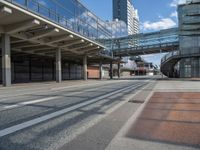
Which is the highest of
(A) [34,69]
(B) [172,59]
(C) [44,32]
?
(C) [44,32]

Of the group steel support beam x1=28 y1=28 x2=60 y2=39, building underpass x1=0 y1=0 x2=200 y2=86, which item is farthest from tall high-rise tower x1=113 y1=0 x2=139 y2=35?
steel support beam x1=28 y1=28 x2=60 y2=39

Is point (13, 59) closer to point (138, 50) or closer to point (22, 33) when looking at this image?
point (22, 33)

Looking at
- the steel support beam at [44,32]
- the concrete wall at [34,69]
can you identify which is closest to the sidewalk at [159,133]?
the steel support beam at [44,32]

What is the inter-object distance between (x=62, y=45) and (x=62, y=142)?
3410 cm

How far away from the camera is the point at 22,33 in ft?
96.5

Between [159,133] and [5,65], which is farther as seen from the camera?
[5,65]

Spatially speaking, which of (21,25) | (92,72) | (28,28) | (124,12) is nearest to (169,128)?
(21,25)

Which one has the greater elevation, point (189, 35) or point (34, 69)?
point (189, 35)

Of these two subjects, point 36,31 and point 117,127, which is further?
point 36,31

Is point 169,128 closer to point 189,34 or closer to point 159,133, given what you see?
point 159,133

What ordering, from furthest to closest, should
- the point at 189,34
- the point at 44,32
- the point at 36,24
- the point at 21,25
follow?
1. the point at 189,34
2. the point at 44,32
3. the point at 36,24
4. the point at 21,25

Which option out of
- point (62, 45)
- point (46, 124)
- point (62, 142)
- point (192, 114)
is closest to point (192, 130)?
point (192, 114)

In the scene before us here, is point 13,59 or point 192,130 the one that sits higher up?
point 13,59

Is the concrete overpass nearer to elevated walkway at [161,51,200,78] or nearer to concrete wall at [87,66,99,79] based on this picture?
elevated walkway at [161,51,200,78]
